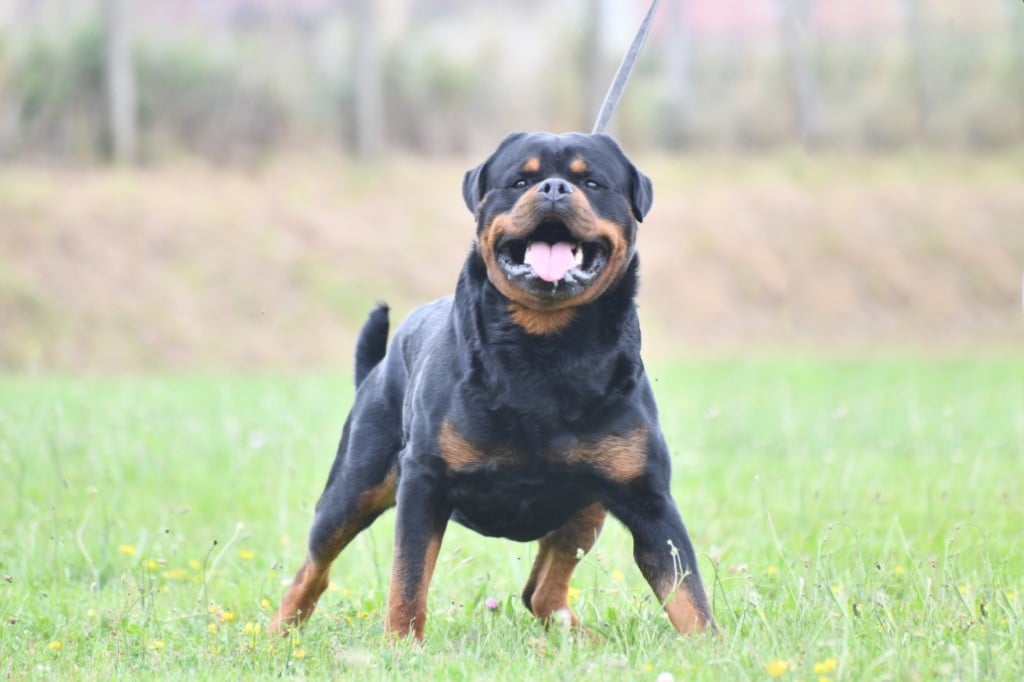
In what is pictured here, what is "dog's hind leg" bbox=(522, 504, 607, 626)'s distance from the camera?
4.80 m

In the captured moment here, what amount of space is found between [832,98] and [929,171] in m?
3.03

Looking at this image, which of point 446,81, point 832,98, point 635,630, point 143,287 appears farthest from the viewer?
point 832,98

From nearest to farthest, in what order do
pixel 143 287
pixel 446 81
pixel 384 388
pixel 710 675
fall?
pixel 710 675
pixel 384 388
pixel 143 287
pixel 446 81

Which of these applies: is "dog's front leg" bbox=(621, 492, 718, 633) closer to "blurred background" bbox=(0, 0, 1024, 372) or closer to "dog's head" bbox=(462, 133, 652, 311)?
"dog's head" bbox=(462, 133, 652, 311)

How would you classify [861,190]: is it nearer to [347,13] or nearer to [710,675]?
[347,13]

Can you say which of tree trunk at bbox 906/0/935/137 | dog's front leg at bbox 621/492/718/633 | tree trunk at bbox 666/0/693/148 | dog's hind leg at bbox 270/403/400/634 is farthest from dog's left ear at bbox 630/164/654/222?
tree trunk at bbox 906/0/935/137

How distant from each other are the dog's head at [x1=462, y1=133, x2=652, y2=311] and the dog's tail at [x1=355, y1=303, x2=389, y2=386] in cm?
107

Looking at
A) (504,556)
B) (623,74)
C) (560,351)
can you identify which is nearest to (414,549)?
(560,351)

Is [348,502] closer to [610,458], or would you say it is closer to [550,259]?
[610,458]

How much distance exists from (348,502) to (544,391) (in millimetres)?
1069

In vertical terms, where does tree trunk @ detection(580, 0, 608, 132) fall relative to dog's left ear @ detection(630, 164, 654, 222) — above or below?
below

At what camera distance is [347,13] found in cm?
2905

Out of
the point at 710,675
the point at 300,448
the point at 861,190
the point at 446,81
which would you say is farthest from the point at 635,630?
the point at 861,190

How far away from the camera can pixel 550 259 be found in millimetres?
4184
